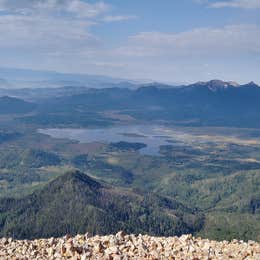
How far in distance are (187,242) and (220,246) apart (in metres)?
2.54

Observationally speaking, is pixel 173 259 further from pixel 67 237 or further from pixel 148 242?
pixel 67 237

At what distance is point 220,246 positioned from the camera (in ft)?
121

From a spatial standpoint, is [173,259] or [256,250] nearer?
[173,259]

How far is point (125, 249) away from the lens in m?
33.3

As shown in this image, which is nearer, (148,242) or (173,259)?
(173,259)

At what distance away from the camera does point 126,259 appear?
102ft

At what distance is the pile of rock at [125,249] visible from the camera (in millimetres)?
32062

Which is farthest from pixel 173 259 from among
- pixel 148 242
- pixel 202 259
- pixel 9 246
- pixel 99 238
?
pixel 9 246

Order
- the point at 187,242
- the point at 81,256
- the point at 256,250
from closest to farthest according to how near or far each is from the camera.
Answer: the point at 81,256 → the point at 256,250 → the point at 187,242

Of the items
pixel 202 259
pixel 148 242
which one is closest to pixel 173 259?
pixel 202 259

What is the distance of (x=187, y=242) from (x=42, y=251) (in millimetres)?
10729

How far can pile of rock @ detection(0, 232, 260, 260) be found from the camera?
32.1 m

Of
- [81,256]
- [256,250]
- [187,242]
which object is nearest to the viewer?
[81,256]

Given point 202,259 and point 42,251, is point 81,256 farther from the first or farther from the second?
point 202,259
